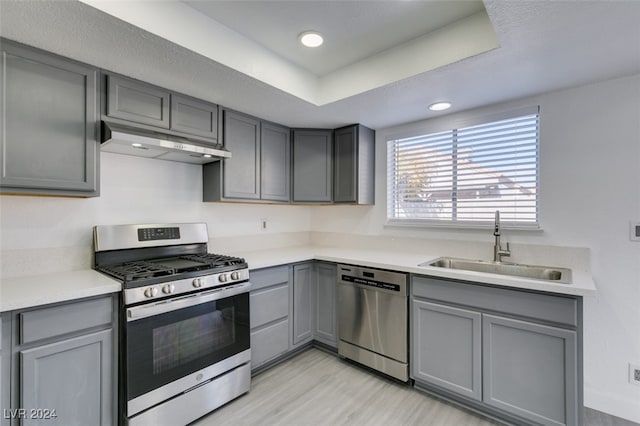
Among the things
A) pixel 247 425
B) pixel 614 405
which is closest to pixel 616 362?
pixel 614 405

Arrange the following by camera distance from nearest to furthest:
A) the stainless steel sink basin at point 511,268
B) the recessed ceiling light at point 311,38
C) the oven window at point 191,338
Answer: the oven window at point 191,338 < the recessed ceiling light at point 311,38 < the stainless steel sink basin at point 511,268

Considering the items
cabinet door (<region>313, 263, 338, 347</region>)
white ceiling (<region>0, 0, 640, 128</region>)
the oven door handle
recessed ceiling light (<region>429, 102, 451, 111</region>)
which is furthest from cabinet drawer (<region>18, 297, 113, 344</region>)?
recessed ceiling light (<region>429, 102, 451, 111</region>)

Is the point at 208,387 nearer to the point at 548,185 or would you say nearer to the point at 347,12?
the point at 347,12

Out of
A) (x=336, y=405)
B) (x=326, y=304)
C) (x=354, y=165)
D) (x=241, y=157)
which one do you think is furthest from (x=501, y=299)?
(x=241, y=157)

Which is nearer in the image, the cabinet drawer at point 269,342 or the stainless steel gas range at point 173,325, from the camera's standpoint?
the stainless steel gas range at point 173,325

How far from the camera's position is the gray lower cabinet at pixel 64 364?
136 cm

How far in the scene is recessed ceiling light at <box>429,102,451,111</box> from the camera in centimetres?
238

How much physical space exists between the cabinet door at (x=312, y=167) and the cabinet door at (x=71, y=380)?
200cm

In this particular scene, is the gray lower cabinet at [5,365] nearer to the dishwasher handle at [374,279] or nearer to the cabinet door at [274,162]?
the cabinet door at [274,162]

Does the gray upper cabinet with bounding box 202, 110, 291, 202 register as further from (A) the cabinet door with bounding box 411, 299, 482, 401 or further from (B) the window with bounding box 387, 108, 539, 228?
(A) the cabinet door with bounding box 411, 299, 482, 401

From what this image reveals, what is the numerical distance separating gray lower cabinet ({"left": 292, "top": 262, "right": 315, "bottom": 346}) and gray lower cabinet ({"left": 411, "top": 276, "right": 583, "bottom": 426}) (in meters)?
1.00

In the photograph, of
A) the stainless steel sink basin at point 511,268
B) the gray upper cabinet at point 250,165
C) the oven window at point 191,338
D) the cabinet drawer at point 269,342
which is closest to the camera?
the oven window at point 191,338

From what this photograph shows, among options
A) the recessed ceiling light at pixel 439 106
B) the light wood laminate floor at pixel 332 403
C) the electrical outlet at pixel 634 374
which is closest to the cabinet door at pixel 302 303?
the light wood laminate floor at pixel 332 403

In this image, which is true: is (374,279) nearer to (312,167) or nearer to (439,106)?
(312,167)
